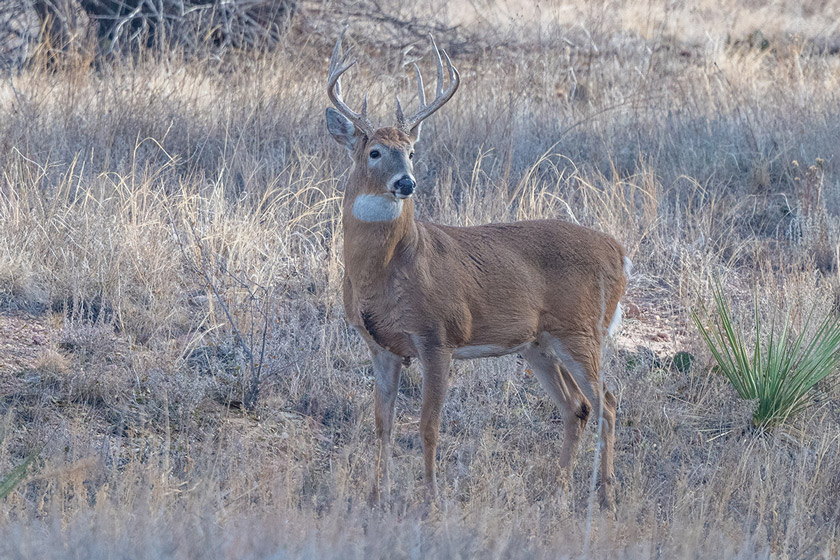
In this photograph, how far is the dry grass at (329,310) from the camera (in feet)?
13.6

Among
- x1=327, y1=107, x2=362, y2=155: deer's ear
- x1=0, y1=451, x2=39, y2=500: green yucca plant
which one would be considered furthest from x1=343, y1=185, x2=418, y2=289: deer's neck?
x1=0, y1=451, x2=39, y2=500: green yucca plant

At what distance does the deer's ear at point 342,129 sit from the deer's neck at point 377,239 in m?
0.33

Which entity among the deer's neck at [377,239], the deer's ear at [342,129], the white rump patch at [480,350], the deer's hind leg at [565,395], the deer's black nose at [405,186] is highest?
the deer's ear at [342,129]

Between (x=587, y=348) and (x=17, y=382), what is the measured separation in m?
3.07

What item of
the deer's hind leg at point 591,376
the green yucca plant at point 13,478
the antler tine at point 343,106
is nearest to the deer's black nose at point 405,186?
the antler tine at point 343,106

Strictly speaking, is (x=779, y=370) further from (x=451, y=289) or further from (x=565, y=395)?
(x=451, y=289)

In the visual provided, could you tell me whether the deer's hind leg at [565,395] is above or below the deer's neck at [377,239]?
below

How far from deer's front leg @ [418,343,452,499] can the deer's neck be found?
397mm

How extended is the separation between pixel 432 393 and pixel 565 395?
1.03m

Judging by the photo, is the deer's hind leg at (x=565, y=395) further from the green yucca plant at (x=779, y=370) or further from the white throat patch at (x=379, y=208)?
the white throat patch at (x=379, y=208)

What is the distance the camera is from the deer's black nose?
4664 mm

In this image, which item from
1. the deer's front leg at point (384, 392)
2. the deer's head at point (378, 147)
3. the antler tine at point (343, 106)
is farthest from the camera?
the deer's front leg at point (384, 392)

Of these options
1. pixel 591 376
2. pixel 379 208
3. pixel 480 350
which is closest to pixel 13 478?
pixel 379 208

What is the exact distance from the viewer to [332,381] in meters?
6.24
